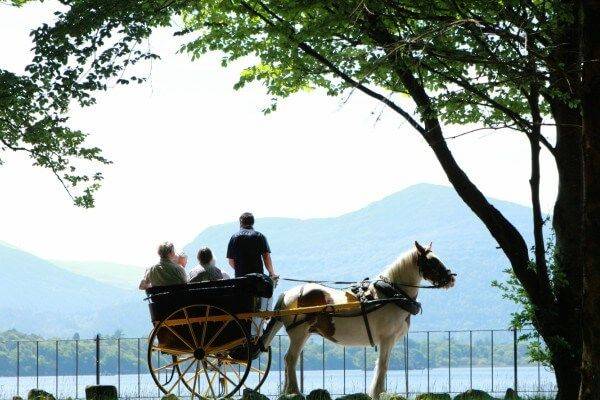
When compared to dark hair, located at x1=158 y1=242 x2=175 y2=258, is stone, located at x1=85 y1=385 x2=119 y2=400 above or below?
below

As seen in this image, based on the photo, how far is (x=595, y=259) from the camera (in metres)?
8.76

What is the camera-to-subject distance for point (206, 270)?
42.5ft

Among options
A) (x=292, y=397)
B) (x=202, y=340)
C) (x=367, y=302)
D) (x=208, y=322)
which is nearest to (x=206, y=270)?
(x=208, y=322)

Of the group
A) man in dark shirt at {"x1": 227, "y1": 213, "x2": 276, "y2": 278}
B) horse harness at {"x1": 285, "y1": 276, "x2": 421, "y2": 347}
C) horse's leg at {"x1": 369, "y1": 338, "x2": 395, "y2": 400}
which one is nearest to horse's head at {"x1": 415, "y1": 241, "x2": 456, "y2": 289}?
horse harness at {"x1": 285, "y1": 276, "x2": 421, "y2": 347}

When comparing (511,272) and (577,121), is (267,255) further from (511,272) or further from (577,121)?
(577,121)

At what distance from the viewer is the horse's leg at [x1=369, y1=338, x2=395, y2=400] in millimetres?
12867

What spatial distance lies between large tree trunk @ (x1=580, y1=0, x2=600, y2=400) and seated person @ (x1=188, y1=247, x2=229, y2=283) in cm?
538

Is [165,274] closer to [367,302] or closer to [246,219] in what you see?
[246,219]

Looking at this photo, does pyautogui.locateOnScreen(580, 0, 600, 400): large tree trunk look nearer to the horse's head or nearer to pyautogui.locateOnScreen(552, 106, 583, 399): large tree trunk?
pyautogui.locateOnScreen(552, 106, 583, 399): large tree trunk

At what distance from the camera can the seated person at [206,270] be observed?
1294 centimetres

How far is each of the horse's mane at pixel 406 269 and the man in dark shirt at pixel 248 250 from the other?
154 cm

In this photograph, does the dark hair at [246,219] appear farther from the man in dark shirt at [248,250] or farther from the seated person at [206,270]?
the seated person at [206,270]

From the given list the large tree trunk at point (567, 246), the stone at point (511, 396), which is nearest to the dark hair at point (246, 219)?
the large tree trunk at point (567, 246)

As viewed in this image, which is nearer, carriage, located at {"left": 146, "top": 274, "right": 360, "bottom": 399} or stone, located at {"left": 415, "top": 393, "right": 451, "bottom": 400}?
carriage, located at {"left": 146, "top": 274, "right": 360, "bottom": 399}
